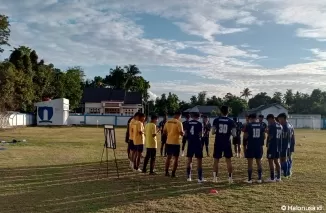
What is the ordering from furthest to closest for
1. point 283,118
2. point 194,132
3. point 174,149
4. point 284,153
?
point 283,118 → point 284,153 → point 174,149 → point 194,132

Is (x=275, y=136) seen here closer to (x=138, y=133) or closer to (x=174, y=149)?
(x=174, y=149)

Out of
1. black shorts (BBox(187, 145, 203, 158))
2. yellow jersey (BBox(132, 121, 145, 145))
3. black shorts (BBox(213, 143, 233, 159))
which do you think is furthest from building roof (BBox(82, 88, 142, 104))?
black shorts (BBox(213, 143, 233, 159))

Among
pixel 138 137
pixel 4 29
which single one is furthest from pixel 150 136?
pixel 4 29

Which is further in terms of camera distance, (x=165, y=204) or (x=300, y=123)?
(x=300, y=123)

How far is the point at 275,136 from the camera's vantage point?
11789 millimetres

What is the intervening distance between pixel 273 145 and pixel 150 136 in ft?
13.4

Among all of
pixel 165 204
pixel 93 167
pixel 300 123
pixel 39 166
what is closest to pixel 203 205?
pixel 165 204

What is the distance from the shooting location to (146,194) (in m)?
9.51

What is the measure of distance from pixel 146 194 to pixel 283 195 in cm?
358

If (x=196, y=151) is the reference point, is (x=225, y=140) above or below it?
above

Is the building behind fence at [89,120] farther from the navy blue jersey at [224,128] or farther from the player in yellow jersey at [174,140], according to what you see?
the navy blue jersey at [224,128]

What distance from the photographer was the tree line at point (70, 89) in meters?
44.4

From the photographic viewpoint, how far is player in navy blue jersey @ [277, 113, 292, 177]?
40.0 feet

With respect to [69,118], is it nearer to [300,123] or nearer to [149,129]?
[300,123]
